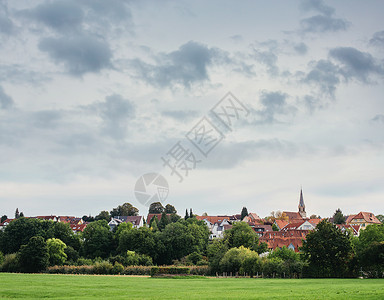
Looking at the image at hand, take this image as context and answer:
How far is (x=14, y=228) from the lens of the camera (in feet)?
353

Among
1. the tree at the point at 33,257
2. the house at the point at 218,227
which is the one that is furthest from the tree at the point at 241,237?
the house at the point at 218,227

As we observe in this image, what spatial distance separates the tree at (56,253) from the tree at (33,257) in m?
6.60

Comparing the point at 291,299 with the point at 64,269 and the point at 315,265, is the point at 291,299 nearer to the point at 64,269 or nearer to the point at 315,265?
the point at 315,265

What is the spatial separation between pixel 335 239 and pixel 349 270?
16.3ft

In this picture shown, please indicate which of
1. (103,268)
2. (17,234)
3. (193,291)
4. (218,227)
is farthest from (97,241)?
(193,291)

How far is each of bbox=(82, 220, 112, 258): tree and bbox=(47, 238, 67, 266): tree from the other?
14.7m

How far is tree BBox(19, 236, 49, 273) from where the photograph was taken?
84938mm

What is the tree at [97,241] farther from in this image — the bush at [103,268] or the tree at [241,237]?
the tree at [241,237]

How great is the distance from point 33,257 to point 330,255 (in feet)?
180

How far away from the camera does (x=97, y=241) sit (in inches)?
4441

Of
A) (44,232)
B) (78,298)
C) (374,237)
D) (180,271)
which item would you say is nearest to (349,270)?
(374,237)

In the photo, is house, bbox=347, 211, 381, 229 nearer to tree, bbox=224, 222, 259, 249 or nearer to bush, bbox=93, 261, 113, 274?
tree, bbox=224, 222, 259, 249

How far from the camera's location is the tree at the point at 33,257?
3344 inches

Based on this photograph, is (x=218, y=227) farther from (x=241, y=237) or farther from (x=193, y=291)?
(x=193, y=291)
